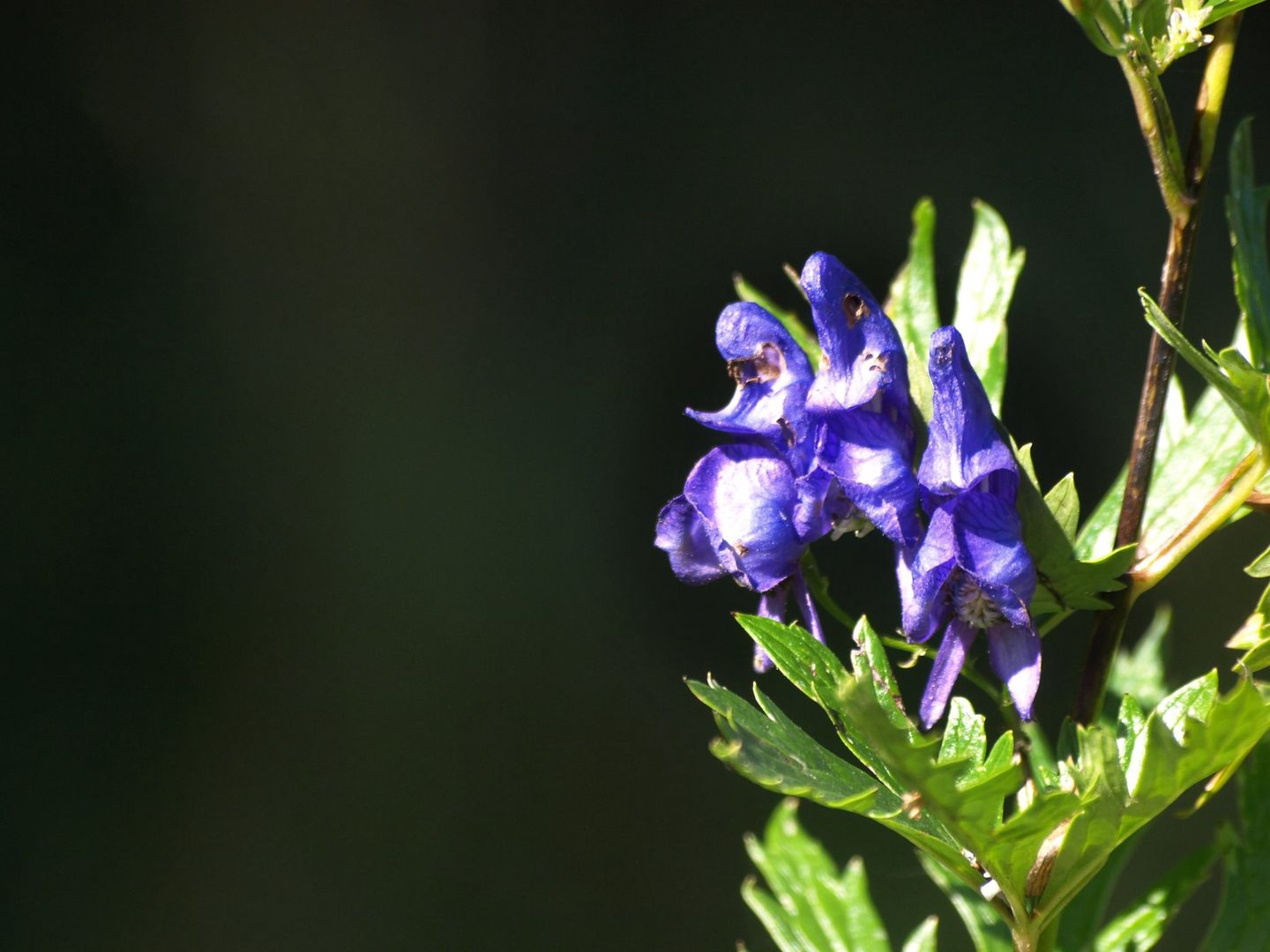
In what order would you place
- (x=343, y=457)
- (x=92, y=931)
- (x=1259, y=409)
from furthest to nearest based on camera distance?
(x=343, y=457) → (x=92, y=931) → (x=1259, y=409)

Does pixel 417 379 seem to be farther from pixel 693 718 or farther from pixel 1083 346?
pixel 1083 346

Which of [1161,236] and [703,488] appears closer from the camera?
[703,488]

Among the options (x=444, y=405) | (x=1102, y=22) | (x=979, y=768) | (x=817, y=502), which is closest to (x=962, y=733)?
(x=979, y=768)

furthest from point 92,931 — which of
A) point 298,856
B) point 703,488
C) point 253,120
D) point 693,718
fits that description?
point 703,488

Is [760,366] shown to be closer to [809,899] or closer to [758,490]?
[758,490]

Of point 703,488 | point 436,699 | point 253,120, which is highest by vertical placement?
point 253,120

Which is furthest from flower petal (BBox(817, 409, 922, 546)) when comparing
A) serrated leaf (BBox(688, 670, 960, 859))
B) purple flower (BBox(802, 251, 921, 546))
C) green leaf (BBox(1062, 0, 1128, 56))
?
green leaf (BBox(1062, 0, 1128, 56))
